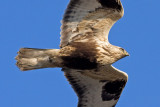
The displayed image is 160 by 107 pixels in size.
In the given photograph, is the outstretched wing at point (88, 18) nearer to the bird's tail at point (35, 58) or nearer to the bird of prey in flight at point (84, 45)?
the bird of prey in flight at point (84, 45)

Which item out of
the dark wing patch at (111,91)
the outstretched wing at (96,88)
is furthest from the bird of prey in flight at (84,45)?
the dark wing patch at (111,91)

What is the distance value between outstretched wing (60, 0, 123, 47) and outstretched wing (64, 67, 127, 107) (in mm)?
1267

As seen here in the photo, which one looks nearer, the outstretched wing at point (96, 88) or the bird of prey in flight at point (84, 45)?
the bird of prey in flight at point (84, 45)

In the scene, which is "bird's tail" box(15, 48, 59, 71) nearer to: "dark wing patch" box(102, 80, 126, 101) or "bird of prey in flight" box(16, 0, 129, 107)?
"bird of prey in flight" box(16, 0, 129, 107)

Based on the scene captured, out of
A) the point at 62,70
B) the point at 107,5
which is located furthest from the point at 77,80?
the point at 107,5

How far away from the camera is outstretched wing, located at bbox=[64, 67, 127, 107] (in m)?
11.8

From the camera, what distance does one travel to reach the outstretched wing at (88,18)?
430 inches

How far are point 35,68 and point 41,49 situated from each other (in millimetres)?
527

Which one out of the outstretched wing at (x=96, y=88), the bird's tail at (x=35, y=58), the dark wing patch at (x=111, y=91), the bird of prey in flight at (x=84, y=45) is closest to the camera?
the bird of prey in flight at (x=84, y=45)

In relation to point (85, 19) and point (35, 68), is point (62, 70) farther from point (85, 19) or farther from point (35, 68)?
point (85, 19)

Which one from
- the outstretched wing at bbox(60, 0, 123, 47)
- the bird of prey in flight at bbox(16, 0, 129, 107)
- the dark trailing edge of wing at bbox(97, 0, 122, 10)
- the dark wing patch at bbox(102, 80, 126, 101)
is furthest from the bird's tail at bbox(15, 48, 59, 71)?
the dark wing patch at bbox(102, 80, 126, 101)

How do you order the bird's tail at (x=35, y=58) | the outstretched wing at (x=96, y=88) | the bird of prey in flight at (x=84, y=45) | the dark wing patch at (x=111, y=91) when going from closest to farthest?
the bird of prey in flight at (x=84, y=45), the bird's tail at (x=35, y=58), the outstretched wing at (x=96, y=88), the dark wing patch at (x=111, y=91)

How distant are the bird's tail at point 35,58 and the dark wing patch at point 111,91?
1.99 meters

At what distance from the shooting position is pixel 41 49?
1097 cm
